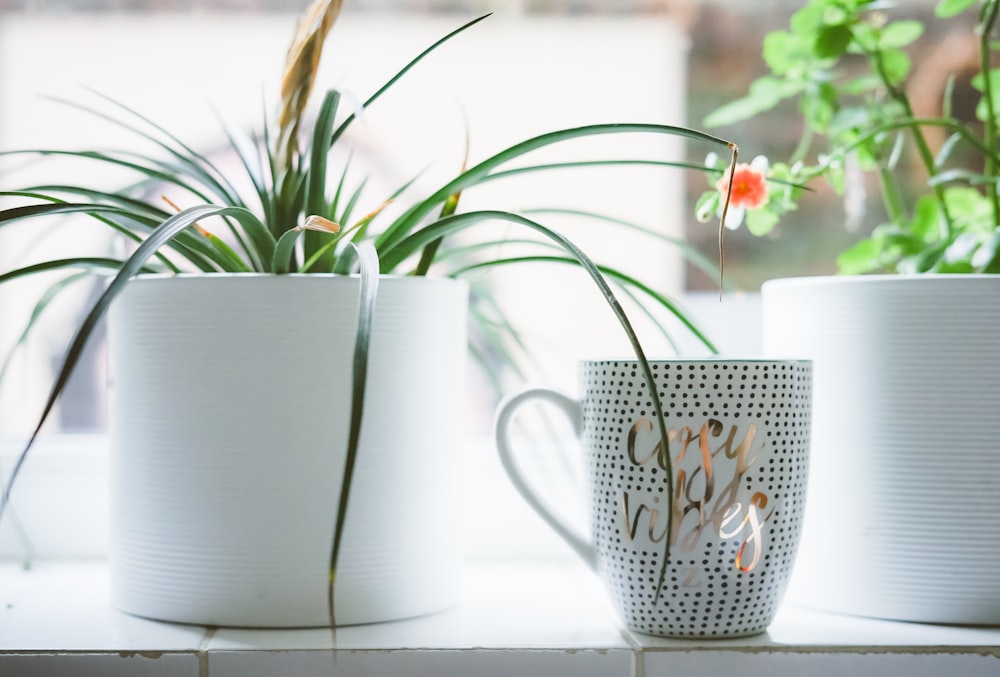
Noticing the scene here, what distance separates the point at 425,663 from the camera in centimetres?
61

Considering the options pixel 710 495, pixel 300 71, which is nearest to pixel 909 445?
pixel 710 495

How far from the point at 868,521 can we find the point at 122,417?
0.53 m

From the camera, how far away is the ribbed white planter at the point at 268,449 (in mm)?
644

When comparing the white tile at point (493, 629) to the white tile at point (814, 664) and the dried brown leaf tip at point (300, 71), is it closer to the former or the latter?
the white tile at point (814, 664)

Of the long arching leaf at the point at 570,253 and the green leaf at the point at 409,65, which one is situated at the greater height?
the green leaf at the point at 409,65

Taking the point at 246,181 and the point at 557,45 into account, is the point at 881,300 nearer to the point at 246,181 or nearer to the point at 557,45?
the point at 557,45

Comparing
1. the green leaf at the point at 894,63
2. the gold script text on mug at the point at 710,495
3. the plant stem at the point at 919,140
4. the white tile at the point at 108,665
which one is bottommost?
the white tile at the point at 108,665

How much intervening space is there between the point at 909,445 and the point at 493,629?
311 millimetres

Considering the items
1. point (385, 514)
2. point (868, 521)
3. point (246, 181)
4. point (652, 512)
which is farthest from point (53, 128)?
point (868, 521)

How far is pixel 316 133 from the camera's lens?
2.22ft

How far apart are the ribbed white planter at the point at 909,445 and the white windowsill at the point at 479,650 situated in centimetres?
3

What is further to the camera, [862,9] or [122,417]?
[862,9]

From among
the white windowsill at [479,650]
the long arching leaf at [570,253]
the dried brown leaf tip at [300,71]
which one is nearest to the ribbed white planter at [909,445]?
the white windowsill at [479,650]

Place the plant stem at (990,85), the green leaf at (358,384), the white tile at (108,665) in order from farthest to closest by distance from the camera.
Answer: the plant stem at (990,85) < the white tile at (108,665) < the green leaf at (358,384)
